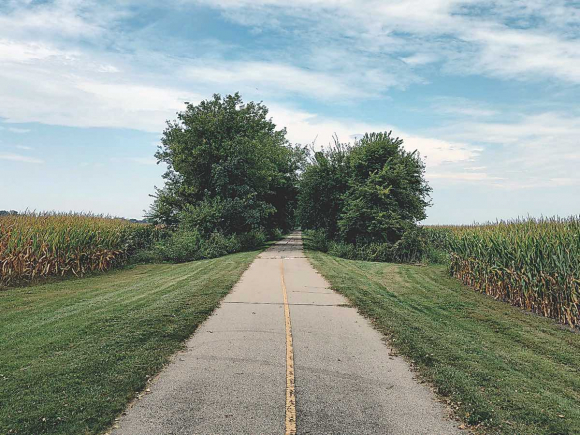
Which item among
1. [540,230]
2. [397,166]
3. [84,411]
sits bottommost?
[84,411]

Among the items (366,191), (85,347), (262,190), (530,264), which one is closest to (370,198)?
(366,191)

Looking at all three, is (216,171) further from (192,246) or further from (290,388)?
(290,388)

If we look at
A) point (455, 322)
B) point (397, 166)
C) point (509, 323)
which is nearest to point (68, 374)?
point (455, 322)

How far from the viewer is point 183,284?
670 inches

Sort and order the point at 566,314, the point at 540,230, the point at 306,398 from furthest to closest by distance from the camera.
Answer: the point at 540,230 < the point at 566,314 < the point at 306,398

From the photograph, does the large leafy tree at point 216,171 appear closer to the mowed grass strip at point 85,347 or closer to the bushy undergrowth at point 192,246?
the bushy undergrowth at point 192,246

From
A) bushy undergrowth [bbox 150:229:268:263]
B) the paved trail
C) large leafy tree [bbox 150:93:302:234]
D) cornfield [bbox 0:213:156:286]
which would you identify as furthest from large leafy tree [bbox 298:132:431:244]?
the paved trail

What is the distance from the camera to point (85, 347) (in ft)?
27.6

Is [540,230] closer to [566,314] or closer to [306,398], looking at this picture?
[566,314]

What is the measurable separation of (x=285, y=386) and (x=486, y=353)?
14.1 ft

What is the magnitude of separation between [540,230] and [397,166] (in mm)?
18479

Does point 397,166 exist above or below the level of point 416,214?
above

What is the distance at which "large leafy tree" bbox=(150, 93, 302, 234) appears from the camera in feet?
119

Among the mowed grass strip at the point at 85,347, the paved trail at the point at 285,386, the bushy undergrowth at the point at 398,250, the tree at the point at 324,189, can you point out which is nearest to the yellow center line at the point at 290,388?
the paved trail at the point at 285,386
